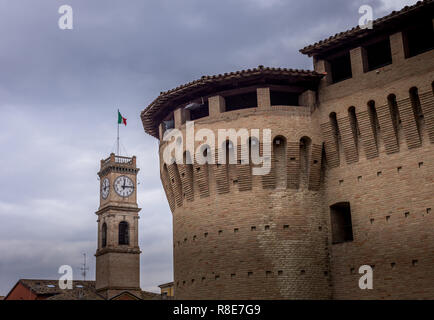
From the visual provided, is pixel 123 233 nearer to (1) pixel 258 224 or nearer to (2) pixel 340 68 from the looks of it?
(1) pixel 258 224

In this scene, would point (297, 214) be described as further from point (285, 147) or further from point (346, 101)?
point (346, 101)

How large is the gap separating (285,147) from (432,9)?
6.79 meters

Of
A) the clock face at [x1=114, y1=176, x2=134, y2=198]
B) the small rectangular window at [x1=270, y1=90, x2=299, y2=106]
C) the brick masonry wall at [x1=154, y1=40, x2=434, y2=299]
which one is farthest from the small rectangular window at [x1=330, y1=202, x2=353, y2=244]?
the clock face at [x1=114, y1=176, x2=134, y2=198]

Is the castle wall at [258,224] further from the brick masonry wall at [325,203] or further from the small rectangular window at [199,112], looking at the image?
the small rectangular window at [199,112]

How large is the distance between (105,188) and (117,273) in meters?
9.71

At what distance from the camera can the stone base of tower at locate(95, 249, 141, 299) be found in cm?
5962

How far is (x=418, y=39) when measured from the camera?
21016mm

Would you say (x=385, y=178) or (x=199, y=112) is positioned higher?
(x=199, y=112)

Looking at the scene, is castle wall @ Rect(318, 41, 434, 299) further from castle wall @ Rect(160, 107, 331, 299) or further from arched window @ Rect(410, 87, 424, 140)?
castle wall @ Rect(160, 107, 331, 299)

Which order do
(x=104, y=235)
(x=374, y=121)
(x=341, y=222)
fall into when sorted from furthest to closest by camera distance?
(x=104, y=235)
(x=341, y=222)
(x=374, y=121)

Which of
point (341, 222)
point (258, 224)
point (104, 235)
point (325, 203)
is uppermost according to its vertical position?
point (104, 235)

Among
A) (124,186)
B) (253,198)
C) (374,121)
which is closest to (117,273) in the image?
(124,186)

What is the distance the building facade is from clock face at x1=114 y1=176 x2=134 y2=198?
134 feet
